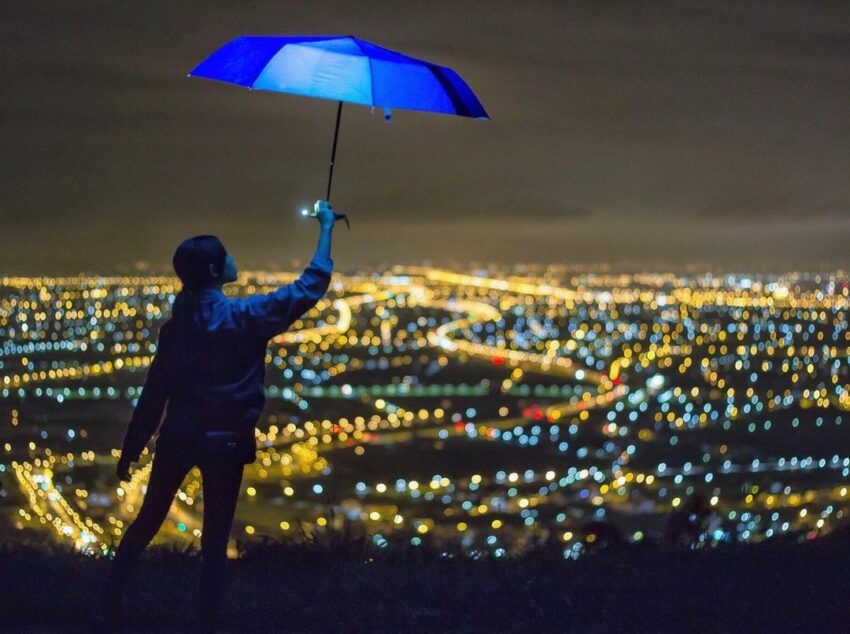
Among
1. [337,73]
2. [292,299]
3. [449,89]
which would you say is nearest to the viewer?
[292,299]

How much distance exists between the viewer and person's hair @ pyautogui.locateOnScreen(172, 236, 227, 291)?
15.5ft

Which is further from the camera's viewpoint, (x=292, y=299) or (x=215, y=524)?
(x=215, y=524)

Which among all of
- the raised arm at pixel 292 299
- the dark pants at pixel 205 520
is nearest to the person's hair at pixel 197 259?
the raised arm at pixel 292 299

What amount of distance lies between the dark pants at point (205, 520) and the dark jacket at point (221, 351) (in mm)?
143

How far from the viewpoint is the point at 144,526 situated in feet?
16.3

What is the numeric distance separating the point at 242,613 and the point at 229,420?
4.47 ft

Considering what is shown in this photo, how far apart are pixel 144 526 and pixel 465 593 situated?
5.64ft

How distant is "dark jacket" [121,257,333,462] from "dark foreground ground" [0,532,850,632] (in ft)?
4.08

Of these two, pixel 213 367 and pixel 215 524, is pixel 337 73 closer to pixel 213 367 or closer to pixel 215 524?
pixel 213 367

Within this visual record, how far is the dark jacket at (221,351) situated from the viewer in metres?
4.71

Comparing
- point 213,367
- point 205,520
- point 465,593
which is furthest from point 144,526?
point 465,593

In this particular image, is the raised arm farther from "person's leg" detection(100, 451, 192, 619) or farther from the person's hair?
"person's leg" detection(100, 451, 192, 619)

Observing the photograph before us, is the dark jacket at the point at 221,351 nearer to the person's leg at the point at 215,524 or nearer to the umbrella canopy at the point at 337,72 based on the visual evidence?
the person's leg at the point at 215,524

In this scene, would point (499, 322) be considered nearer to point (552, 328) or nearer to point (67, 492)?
point (552, 328)
